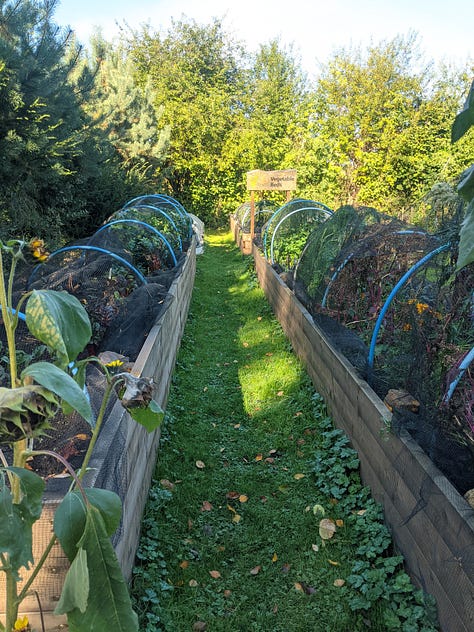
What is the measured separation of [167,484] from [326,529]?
3.94 feet

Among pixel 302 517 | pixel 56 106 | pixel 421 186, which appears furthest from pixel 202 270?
pixel 302 517

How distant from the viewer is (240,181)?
74.7ft

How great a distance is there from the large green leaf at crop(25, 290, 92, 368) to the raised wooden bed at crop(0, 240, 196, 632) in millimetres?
1077

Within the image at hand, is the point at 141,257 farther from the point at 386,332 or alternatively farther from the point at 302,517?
the point at 302,517

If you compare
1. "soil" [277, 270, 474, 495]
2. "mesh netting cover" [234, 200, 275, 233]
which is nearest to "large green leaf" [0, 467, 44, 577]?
"soil" [277, 270, 474, 495]

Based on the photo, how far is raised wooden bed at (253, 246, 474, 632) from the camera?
2090mm

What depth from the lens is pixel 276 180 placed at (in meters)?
12.1

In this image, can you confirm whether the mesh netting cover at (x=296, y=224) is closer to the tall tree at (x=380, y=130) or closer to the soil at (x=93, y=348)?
the soil at (x=93, y=348)

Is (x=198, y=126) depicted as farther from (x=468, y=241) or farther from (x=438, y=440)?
(x=468, y=241)

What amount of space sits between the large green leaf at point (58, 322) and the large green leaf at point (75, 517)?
35cm

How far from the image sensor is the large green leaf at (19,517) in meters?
1.09

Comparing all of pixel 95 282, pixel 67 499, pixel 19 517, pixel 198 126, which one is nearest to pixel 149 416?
pixel 67 499

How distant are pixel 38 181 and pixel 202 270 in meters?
4.80

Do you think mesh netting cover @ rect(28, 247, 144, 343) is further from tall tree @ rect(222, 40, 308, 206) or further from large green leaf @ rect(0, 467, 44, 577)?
tall tree @ rect(222, 40, 308, 206)
